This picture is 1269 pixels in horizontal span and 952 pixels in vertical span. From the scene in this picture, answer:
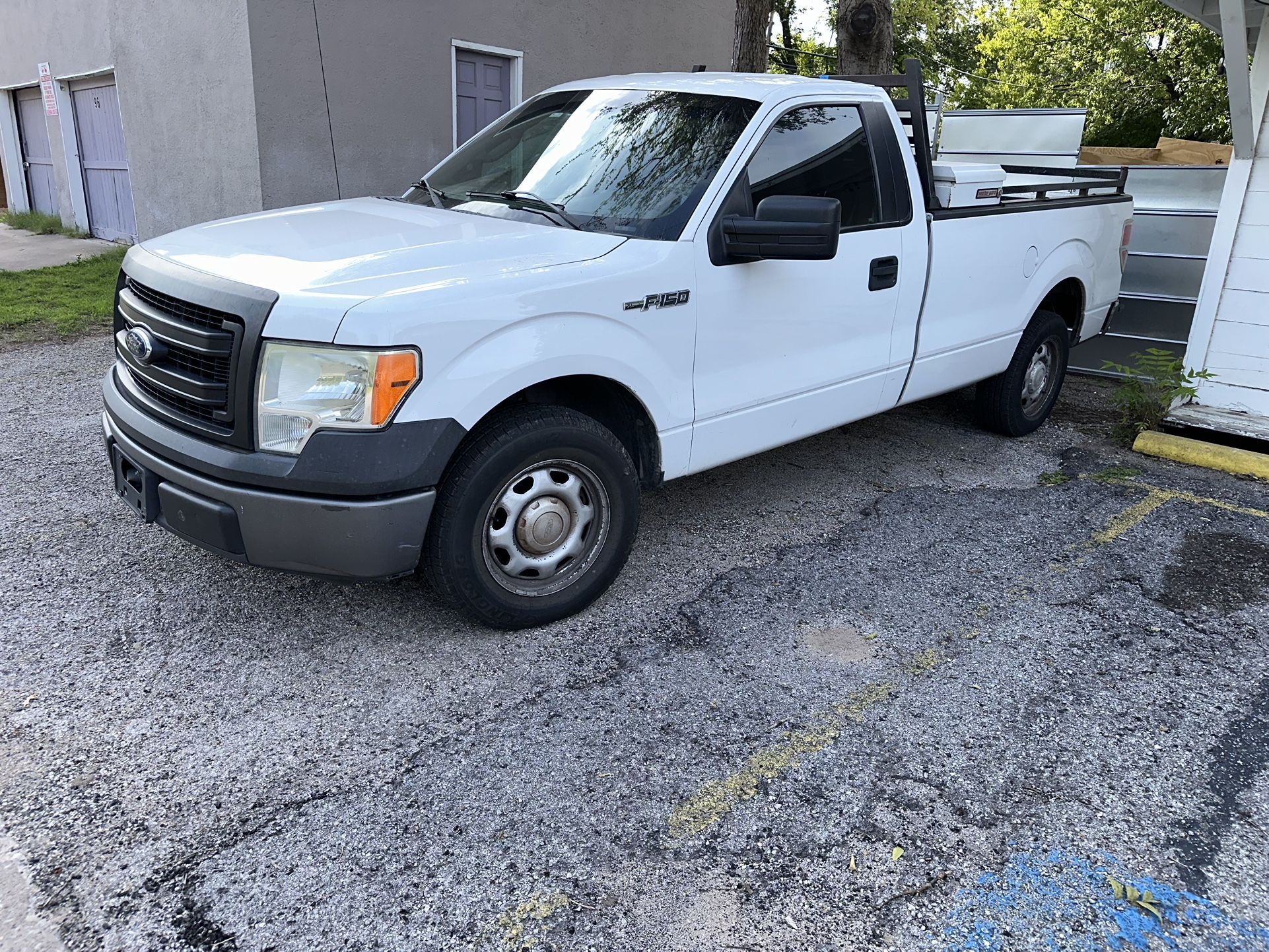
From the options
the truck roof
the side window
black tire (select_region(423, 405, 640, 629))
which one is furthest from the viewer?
the truck roof

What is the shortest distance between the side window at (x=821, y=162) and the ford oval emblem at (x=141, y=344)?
233 centimetres

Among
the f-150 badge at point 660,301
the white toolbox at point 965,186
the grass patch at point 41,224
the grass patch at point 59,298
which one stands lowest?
the grass patch at point 59,298

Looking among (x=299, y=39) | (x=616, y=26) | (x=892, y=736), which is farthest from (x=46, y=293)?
(x=892, y=736)

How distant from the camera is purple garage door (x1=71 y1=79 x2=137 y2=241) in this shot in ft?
40.0

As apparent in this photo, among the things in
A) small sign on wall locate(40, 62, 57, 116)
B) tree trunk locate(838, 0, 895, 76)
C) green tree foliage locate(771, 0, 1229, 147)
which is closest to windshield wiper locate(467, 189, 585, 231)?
tree trunk locate(838, 0, 895, 76)

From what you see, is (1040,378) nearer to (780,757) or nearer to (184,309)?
(780,757)

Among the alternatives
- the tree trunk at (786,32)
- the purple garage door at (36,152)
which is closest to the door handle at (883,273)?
the purple garage door at (36,152)

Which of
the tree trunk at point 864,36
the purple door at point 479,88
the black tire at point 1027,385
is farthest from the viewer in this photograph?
the purple door at point 479,88

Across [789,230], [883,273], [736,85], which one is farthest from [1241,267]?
[789,230]

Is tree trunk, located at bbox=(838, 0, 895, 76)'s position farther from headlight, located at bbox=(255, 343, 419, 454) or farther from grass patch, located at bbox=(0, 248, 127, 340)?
headlight, located at bbox=(255, 343, 419, 454)

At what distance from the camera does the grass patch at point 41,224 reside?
1345 centimetres

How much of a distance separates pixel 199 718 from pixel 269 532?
623mm

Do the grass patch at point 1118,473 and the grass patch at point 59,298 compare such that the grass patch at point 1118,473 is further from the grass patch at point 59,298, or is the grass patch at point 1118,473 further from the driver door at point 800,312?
the grass patch at point 59,298

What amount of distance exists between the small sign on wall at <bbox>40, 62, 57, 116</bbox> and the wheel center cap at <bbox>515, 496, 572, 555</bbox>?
42.5ft
